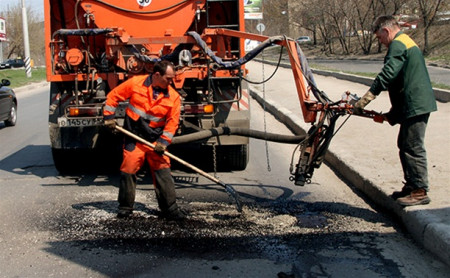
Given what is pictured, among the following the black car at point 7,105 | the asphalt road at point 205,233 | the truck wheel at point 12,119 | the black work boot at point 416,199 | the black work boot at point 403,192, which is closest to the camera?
the asphalt road at point 205,233

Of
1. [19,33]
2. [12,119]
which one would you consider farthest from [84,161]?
[19,33]

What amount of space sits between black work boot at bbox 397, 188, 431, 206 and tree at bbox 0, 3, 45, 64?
71.9 m

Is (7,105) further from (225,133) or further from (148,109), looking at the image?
(148,109)

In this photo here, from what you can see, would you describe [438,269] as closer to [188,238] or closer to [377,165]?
[188,238]

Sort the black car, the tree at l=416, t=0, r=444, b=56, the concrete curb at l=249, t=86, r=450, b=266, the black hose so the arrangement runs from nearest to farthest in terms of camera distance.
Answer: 1. the concrete curb at l=249, t=86, r=450, b=266
2. the black hose
3. the black car
4. the tree at l=416, t=0, r=444, b=56

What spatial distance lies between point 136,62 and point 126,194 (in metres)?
2.15

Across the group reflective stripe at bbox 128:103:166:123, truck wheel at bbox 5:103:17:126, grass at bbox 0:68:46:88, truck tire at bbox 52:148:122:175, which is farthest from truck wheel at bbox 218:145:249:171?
grass at bbox 0:68:46:88

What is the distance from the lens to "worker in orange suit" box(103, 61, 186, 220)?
577cm

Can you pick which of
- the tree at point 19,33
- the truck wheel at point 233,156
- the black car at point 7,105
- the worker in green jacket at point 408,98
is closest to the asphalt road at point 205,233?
the truck wheel at point 233,156

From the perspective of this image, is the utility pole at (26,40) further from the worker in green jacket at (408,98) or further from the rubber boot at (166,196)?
the worker in green jacket at (408,98)

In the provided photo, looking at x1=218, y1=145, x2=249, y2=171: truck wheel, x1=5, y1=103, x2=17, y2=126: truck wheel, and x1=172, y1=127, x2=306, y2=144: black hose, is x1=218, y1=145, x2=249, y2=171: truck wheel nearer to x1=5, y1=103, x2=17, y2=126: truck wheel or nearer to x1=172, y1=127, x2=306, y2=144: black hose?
x1=172, y1=127, x2=306, y2=144: black hose

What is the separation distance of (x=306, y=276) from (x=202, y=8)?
4613 millimetres

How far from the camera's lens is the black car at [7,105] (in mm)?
12938

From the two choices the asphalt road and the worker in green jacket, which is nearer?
the asphalt road
